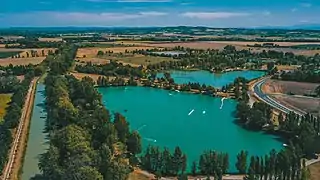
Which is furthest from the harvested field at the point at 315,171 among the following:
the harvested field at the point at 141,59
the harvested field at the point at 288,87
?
the harvested field at the point at 141,59

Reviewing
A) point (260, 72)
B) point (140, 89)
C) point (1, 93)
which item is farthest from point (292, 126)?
point (260, 72)

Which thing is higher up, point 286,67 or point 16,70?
point 16,70

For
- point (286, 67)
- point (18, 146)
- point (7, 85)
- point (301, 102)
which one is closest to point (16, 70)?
point (7, 85)

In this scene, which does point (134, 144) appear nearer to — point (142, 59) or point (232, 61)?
point (232, 61)

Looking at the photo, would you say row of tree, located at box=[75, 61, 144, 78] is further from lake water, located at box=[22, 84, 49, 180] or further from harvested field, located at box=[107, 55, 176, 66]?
lake water, located at box=[22, 84, 49, 180]

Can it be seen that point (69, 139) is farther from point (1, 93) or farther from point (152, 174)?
point (1, 93)

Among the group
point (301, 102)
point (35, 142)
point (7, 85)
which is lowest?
point (35, 142)
